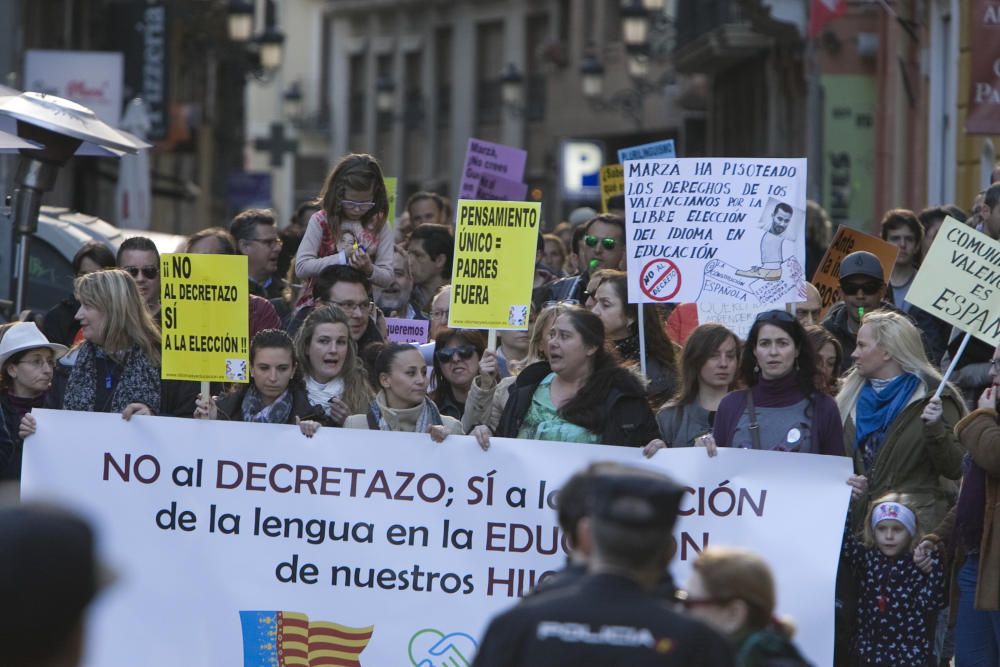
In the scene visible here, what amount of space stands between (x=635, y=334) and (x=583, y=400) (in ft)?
5.06

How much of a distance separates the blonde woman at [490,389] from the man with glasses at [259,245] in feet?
8.03

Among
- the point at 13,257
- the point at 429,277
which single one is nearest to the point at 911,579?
the point at 429,277

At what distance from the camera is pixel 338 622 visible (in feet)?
26.5

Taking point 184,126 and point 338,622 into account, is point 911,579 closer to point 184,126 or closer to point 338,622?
point 338,622

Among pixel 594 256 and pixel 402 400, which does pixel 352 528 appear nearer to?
pixel 402 400

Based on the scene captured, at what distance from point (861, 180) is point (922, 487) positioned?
16561 mm

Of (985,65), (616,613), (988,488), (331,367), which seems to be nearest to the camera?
(616,613)

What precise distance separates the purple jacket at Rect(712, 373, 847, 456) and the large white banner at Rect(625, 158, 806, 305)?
1271 millimetres

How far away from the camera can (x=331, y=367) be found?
8867mm

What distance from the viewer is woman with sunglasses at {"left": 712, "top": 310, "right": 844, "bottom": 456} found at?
816 cm

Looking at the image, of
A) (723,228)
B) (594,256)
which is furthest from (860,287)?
(594,256)

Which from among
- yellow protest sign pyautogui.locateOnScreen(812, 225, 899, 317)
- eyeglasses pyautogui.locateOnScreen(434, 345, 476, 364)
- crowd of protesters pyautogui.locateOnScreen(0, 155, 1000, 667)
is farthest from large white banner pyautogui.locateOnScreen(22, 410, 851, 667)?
yellow protest sign pyautogui.locateOnScreen(812, 225, 899, 317)

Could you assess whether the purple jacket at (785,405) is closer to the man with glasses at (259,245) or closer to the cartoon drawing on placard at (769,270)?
the cartoon drawing on placard at (769,270)

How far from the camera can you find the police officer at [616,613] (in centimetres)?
426
